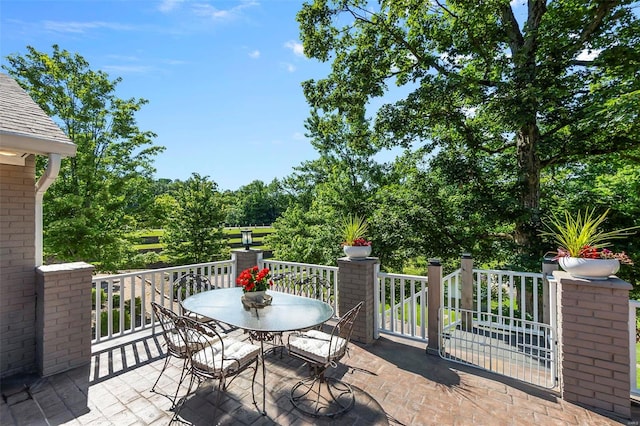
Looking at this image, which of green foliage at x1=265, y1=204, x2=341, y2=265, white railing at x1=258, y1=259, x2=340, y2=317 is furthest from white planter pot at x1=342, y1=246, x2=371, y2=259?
green foliage at x1=265, y1=204, x2=341, y2=265

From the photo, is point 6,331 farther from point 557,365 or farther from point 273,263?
point 557,365

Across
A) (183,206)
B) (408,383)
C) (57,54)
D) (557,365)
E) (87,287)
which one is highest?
(57,54)

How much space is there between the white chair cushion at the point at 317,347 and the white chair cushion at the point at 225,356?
17.6 inches

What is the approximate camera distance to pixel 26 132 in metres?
3.01

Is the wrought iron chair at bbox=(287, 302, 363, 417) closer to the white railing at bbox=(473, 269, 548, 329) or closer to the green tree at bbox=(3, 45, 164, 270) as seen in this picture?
the white railing at bbox=(473, 269, 548, 329)

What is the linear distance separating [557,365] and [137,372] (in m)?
4.92

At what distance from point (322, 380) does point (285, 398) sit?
45cm

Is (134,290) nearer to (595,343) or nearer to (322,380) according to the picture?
(322,380)

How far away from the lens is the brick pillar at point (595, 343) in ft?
8.47

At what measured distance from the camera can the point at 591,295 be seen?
2.68 metres

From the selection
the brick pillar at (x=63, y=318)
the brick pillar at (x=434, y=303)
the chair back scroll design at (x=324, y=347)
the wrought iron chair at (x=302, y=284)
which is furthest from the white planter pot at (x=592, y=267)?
the brick pillar at (x=63, y=318)

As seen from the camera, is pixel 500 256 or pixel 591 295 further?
pixel 500 256

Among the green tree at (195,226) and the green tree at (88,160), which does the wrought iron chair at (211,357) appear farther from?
the green tree at (195,226)

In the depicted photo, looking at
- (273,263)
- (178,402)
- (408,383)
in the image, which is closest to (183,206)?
(273,263)
